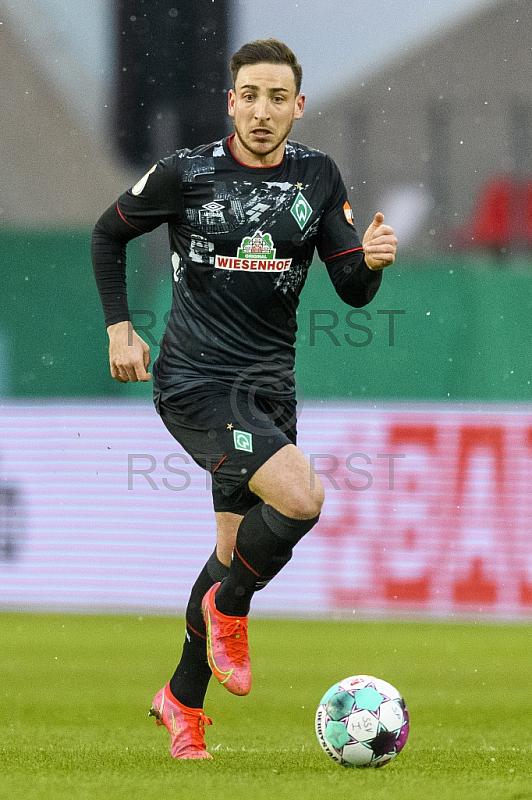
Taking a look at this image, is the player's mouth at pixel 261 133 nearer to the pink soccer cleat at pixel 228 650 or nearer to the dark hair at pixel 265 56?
the dark hair at pixel 265 56

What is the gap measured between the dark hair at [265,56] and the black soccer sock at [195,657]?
1727 mm

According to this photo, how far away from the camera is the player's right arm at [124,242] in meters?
4.24

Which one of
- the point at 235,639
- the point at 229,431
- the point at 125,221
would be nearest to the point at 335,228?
the point at 125,221

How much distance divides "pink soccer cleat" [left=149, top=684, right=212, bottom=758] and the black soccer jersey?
1.13 meters

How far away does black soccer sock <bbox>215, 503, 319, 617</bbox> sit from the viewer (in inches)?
158

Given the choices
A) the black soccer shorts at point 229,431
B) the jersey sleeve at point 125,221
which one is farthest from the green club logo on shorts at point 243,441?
the jersey sleeve at point 125,221

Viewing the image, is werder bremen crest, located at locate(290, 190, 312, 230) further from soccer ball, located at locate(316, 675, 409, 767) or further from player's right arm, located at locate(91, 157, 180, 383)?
soccer ball, located at locate(316, 675, 409, 767)

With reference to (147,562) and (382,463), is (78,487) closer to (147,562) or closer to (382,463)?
(147,562)

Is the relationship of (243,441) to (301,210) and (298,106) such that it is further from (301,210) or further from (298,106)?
(298,106)

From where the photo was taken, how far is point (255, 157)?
172 inches

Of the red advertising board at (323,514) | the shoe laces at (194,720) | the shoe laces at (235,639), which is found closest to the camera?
the shoe laces at (235,639)

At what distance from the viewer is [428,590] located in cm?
870

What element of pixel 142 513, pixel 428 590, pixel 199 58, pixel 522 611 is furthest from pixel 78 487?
pixel 199 58

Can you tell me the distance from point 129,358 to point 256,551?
0.77 m
